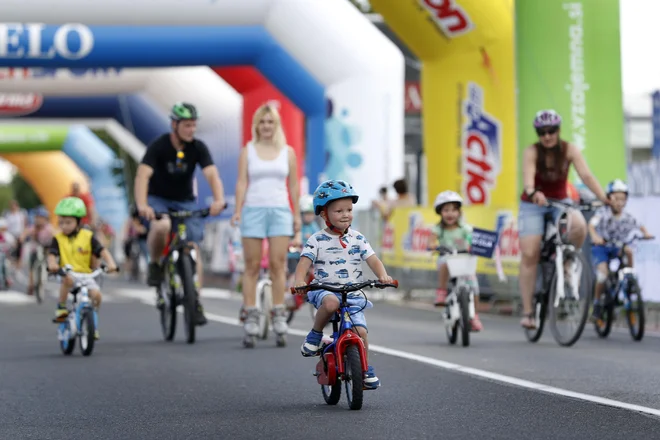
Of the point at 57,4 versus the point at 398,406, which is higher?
the point at 57,4

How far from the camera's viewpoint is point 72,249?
37.7 ft

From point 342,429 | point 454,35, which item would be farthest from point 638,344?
point 454,35

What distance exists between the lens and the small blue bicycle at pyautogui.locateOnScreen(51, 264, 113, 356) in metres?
11.1

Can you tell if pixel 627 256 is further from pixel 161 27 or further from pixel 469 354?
pixel 161 27

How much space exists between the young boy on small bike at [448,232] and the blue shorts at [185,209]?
2.01 meters

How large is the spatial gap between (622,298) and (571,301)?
1.58 meters

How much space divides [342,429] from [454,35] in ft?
42.5

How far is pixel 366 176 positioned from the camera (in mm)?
23672

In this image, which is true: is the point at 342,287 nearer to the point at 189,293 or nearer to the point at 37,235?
the point at 189,293

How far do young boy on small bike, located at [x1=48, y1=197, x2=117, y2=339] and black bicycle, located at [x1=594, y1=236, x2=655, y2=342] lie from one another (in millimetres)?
4555

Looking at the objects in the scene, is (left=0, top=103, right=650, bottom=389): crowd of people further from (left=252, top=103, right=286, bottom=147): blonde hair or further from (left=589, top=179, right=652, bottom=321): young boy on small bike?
(left=589, top=179, right=652, bottom=321): young boy on small bike

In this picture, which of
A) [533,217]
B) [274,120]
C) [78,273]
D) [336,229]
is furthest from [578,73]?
[336,229]

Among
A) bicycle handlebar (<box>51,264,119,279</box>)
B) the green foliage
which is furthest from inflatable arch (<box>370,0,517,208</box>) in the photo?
the green foliage

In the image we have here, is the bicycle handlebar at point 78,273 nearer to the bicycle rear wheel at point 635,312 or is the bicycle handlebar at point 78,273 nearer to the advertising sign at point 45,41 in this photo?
the bicycle rear wheel at point 635,312
